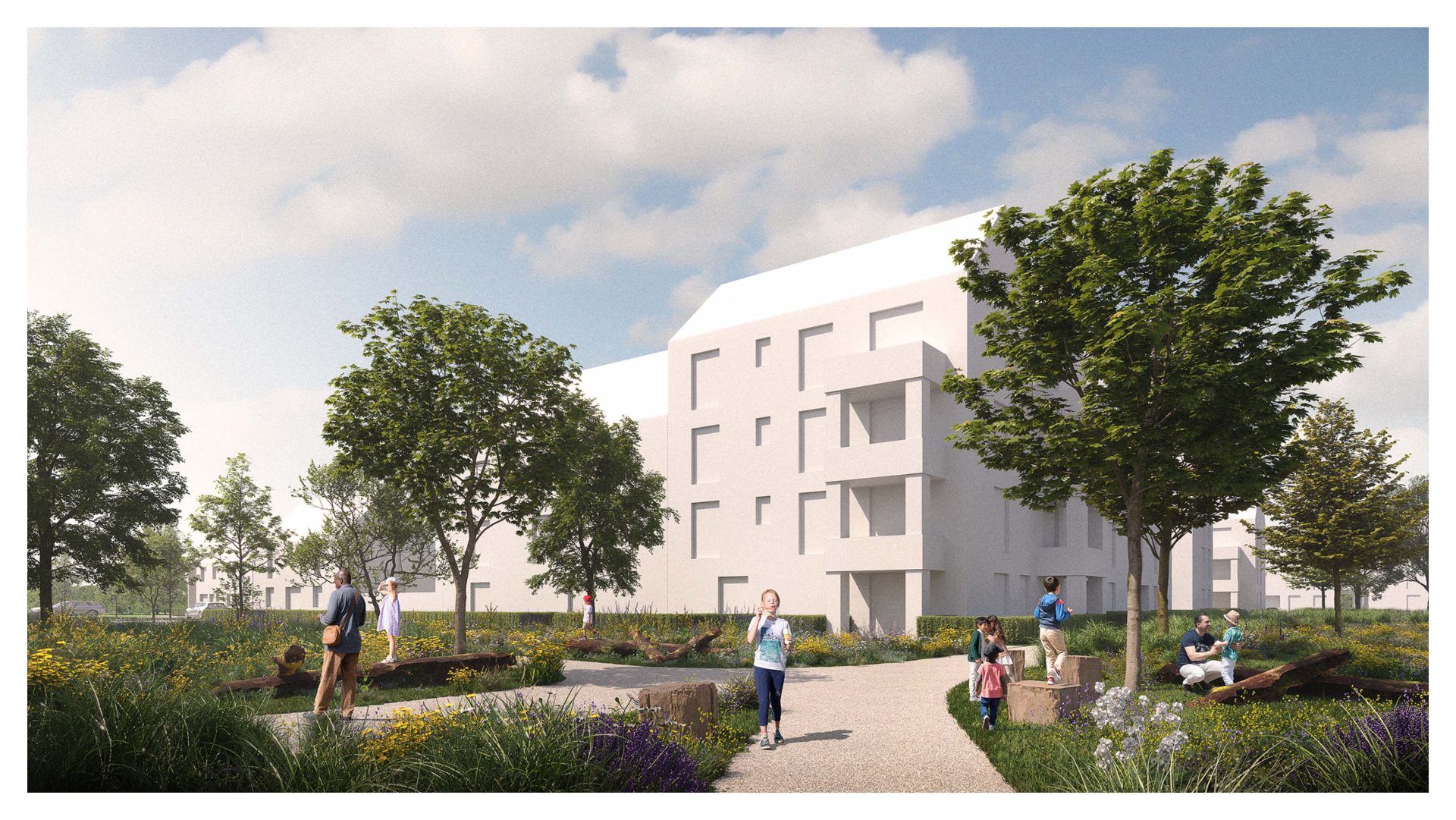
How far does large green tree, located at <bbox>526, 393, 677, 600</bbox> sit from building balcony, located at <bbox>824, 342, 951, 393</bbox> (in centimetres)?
793

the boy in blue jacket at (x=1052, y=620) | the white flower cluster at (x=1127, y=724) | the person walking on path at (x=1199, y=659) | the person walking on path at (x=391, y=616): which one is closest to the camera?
the white flower cluster at (x=1127, y=724)

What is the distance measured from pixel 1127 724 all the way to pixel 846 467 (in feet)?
80.4

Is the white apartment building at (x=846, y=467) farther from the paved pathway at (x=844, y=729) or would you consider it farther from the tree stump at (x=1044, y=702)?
the tree stump at (x=1044, y=702)

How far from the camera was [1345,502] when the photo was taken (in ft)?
89.4

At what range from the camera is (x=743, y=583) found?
38.0m

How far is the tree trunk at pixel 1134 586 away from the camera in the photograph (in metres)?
14.6

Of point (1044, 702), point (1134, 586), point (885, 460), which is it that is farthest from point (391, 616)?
point (885, 460)

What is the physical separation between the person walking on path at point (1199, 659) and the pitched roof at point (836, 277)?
1769 cm

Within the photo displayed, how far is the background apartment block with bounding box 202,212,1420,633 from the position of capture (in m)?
32.4

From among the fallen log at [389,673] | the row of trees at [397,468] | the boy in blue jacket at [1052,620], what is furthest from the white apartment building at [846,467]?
the fallen log at [389,673]

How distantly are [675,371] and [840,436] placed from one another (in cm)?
1007

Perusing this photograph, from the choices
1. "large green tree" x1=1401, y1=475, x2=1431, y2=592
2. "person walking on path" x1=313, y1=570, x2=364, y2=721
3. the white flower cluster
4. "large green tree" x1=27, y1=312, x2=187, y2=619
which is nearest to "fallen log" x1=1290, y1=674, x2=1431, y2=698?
"large green tree" x1=1401, y1=475, x2=1431, y2=592
